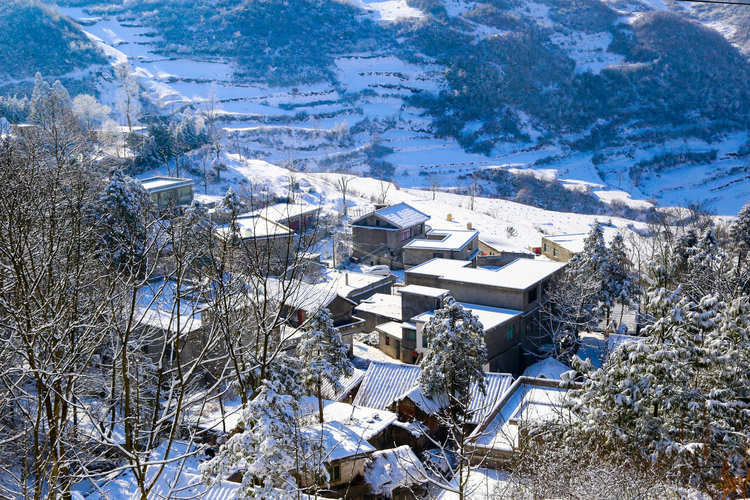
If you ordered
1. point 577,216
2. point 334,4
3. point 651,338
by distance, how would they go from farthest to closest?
point 334,4 < point 577,216 < point 651,338

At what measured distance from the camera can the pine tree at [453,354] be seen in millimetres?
16141

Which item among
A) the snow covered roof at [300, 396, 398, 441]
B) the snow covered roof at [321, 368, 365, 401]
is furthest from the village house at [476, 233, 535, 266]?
the snow covered roof at [300, 396, 398, 441]

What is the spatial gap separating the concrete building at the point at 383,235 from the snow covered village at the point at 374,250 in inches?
6.8

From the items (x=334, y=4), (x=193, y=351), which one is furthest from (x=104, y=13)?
(x=193, y=351)

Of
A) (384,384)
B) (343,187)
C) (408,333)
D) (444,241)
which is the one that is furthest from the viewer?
(343,187)

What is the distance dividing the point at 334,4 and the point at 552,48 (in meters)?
45.4

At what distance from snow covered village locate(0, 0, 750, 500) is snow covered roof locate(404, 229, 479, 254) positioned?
0.18 m

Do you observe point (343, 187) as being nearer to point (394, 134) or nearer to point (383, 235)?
point (383, 235)

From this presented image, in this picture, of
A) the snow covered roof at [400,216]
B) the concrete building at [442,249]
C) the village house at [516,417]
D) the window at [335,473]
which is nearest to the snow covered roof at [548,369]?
the village house at [516,417]

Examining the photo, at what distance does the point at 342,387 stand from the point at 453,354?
4.11 meters

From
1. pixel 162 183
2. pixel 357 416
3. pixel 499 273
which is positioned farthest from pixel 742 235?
pixel 162 183

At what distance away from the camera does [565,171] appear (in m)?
77.1

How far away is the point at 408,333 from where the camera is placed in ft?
73.8

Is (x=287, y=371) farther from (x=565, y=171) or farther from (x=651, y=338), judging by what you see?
(x=565, y=171)
